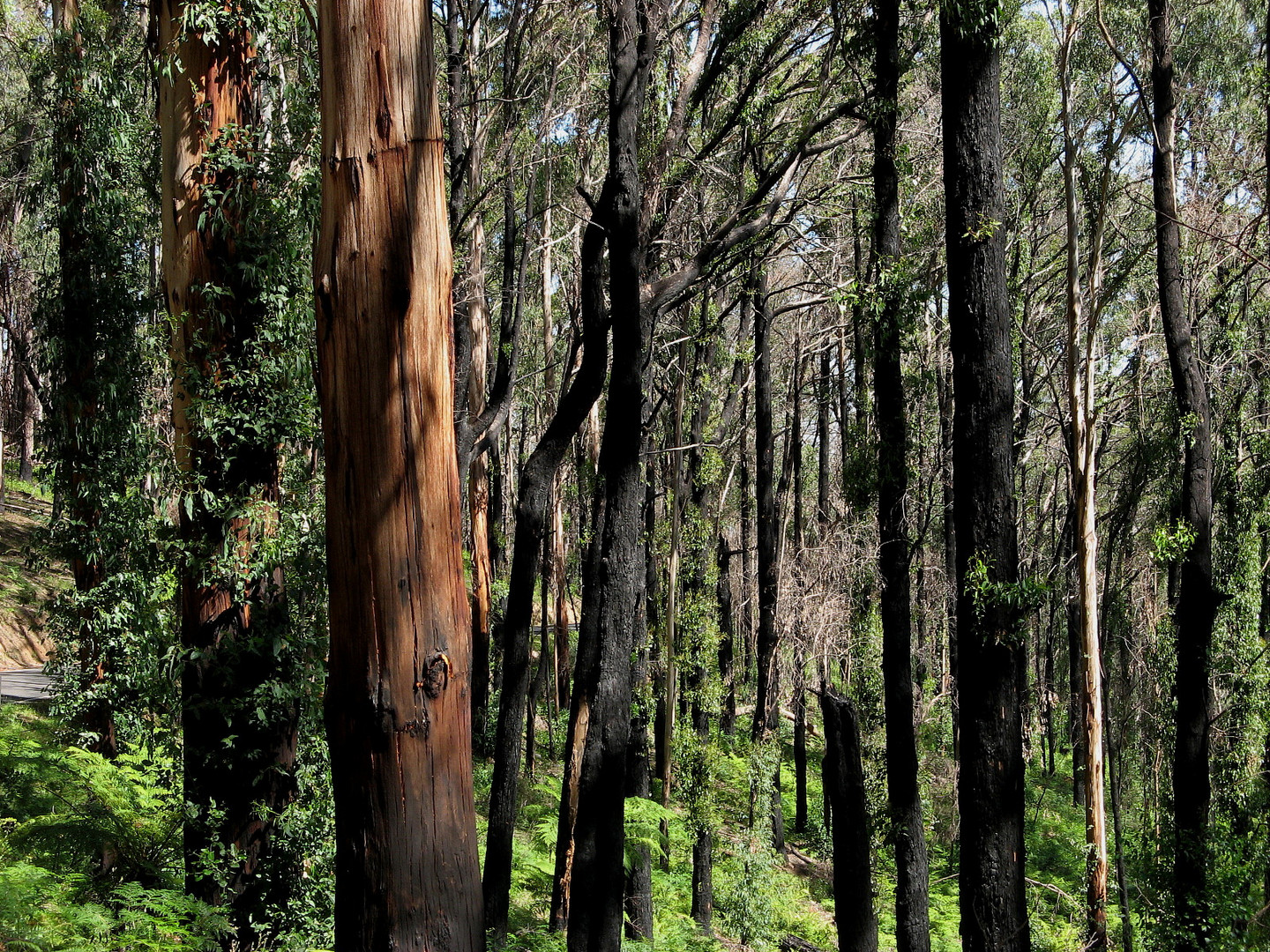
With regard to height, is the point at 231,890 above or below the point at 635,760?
above

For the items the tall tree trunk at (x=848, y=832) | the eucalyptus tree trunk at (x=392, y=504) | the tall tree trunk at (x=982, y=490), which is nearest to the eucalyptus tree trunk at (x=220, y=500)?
the eucalyptus tree trunk at (x=392, y=504)

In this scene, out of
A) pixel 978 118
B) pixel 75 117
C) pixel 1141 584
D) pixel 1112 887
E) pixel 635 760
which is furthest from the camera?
pixel 1141 584

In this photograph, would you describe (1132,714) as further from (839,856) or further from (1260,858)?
(839,856)

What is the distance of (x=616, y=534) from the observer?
775cm

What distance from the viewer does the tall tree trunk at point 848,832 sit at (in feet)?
25.7

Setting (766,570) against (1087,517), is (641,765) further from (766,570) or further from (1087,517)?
(1087,517)

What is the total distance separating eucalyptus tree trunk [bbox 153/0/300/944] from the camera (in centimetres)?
663

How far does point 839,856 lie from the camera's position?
26.0ft

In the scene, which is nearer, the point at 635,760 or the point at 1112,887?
the point at 635,760

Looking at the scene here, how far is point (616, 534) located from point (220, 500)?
3.09 meters

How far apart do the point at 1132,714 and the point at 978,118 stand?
15.7 metres

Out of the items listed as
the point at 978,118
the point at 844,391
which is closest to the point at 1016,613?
the point at 978,118

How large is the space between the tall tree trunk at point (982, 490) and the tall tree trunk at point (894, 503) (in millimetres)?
2266

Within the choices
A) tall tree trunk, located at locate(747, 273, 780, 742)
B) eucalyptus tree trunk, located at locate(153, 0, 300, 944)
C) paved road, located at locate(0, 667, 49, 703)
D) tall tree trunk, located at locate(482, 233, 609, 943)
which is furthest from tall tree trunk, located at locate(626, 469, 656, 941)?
paved road, located at locate(0, 667, 49, 703)
